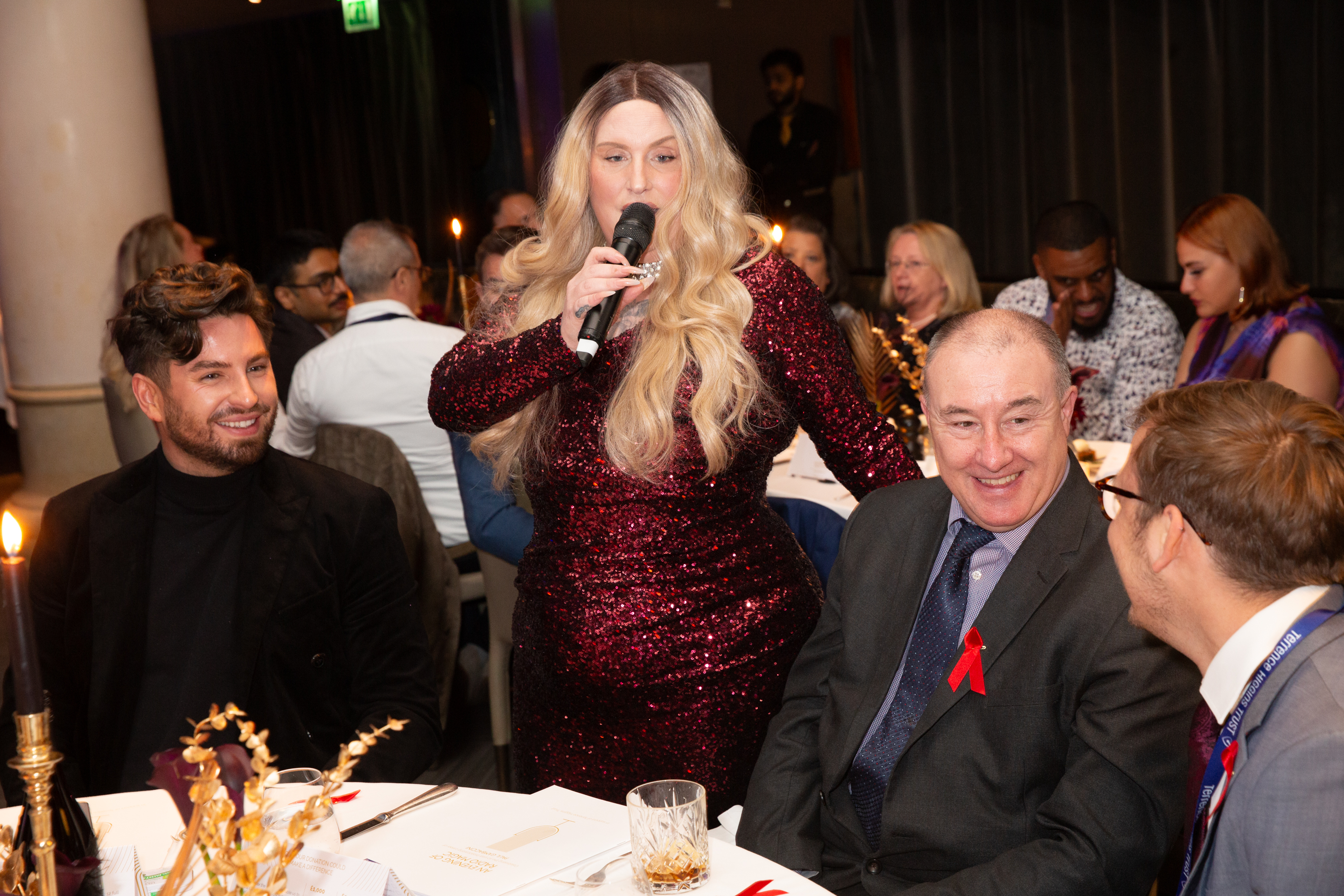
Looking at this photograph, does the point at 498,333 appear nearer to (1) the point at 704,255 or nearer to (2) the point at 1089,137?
(1) the point at 704,255

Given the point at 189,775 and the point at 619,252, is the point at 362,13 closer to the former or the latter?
the point at 619,252

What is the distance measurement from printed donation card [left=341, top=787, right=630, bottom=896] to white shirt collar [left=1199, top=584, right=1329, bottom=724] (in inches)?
27.1

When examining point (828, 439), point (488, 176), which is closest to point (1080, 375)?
point (828, 439)

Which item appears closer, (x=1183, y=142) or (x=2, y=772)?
(x=2, y=772)

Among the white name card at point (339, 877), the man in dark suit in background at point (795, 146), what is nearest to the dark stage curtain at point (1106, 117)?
the man in dark suit in background at point (795, 146)

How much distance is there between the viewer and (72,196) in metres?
5.56

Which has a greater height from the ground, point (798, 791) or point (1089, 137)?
point (1089, 137)

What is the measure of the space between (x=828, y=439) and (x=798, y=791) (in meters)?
0.58

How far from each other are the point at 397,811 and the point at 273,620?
754 millimetres

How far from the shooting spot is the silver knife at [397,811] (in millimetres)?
1478

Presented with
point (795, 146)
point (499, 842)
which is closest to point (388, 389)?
point (499, 842)

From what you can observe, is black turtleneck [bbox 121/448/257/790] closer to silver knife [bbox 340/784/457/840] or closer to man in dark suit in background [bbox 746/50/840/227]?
silver knife [bbox 340/784/457/840]

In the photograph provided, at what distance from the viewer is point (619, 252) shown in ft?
5.89

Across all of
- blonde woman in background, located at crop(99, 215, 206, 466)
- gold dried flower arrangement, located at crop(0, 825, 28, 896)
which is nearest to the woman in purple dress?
blonde woman in background, located at crop(99, 215, 206, 466)
